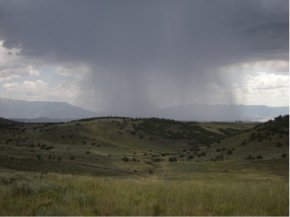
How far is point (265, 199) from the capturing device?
1334 cm

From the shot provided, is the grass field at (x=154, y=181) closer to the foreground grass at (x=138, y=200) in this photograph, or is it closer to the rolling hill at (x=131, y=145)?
the foreground grass at (x=138, y=200)

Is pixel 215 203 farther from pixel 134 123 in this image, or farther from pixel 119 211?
pixel 134 123

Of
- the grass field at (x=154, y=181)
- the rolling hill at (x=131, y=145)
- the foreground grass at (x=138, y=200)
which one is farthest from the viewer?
the rolling hill at (x=131, y=145)

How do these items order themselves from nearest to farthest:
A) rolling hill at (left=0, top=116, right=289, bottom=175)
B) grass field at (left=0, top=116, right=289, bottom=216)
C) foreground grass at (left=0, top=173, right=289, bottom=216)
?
foreground grass at (left=0, top=173, right=289, bottom=216) < grass field at (left=0, top=116, right=289, bottom=216) < rolling hill at (left=0, top=116, right=289, bottom=175)

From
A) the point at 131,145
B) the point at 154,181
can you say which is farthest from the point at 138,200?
the point at 131,145

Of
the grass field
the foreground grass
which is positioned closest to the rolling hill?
the grass field

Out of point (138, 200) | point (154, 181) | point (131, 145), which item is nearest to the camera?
point (138, 200)

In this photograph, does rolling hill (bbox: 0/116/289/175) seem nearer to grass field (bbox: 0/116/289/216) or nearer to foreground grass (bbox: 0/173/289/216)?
grass field (bbox: 0/116/289/216)

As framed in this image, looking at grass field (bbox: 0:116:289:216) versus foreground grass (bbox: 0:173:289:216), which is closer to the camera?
foreground grass (bbox: 0:173:289:216)

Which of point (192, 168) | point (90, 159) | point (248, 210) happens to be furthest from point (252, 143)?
point (248, 210)

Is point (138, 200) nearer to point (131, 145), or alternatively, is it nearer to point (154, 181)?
point (154, 181)

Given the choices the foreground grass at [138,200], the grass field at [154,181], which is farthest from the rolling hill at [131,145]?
the foreground grass at [138,200]

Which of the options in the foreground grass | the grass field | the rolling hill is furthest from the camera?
the rolling hill

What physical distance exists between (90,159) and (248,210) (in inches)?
1381
